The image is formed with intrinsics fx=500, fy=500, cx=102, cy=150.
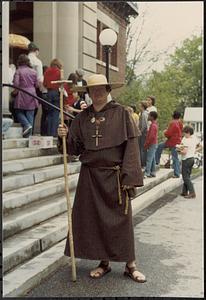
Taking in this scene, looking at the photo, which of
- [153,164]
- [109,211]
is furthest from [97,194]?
[153,164]

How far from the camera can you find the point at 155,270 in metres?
4.01

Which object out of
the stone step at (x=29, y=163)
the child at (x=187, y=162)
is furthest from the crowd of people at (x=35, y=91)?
the child at (x=187, y=162)

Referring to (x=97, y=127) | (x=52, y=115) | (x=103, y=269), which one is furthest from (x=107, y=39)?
(x=52, y=115)

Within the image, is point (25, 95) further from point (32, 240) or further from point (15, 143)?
point (32, 240)

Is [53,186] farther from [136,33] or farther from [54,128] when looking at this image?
[136,33]

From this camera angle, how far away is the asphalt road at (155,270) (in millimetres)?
3561

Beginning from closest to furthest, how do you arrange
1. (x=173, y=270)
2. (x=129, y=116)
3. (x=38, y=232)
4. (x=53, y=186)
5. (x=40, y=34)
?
(x=129, y=116), (x=173, y=270), (x=38, y=232), (x=53, y=186), (x=40, y=34)

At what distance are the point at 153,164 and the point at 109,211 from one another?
177cm

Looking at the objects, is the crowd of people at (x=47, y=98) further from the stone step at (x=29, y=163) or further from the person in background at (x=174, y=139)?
the stone step at (x=29, y=163)

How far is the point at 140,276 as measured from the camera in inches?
149

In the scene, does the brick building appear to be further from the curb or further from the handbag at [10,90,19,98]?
the curb

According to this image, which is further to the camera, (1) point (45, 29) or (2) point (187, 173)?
(1) point (45, 29)

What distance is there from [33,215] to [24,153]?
126 cm

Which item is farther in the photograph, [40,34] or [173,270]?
[40,34]
